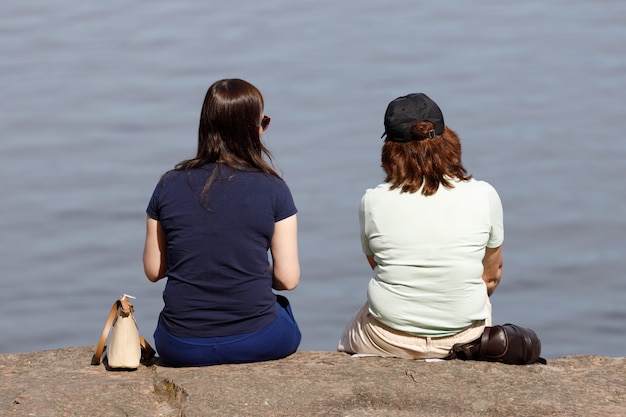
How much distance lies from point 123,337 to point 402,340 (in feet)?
3.86

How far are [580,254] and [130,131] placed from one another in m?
6.34

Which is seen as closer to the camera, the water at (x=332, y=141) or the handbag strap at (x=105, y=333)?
the handbag strap at (x=105, y=333)

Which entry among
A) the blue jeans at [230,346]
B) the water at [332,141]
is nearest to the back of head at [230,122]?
the blue jeans at [230,346]

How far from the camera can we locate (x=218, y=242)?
4895mm

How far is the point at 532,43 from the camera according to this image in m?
19.8

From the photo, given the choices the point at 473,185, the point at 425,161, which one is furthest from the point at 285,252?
the point at 473,185

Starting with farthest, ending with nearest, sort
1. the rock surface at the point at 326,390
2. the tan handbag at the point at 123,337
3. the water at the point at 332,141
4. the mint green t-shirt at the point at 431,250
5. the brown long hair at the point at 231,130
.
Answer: the water at the point at 332,141 < the tan handbag at the point at 123,337 < the mint green t-shirt at the point at 431,250 < the brown long hair at the point at 231,130 < the rock surface at the point at 326,390

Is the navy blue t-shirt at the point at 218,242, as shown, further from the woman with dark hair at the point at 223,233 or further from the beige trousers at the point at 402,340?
the beige trousers at the point at 402,340

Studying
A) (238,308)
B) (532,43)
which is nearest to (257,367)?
(238,308)

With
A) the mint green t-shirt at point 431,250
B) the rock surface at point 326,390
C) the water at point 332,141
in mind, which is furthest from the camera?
the water at point 332,141

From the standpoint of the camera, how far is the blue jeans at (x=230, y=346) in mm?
5035

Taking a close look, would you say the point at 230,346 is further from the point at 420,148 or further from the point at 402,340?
the point at 420,148

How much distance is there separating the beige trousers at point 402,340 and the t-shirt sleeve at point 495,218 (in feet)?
1.11

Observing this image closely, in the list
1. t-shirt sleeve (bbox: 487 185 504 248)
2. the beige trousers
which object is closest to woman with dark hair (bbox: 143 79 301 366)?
the beige trousers
